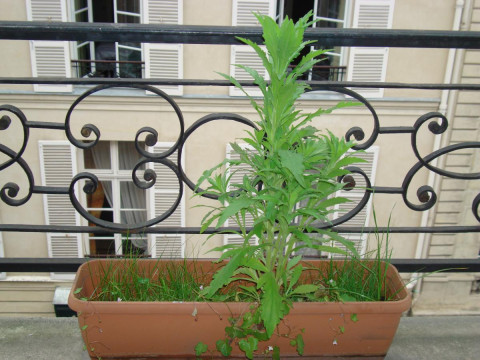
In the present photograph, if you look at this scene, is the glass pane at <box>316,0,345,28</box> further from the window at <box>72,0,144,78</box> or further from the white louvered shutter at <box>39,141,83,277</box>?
the white louvered shutter at <box>39,141,83,277</box>

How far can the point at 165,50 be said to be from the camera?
623 centimetres

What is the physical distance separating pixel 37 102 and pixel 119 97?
1.10 meters

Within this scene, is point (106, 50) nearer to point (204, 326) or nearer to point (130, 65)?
point (130, 65)

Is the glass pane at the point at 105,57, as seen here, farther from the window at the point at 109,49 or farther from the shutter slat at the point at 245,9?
the shutter slat at the point at 245,9

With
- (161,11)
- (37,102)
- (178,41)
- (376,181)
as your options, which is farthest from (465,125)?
(178,41)

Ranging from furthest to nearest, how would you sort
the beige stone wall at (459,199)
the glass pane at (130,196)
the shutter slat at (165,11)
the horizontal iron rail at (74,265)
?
1. the glass pane at (130,196)
2. the beige stone wall at (459,199)
3. the shutter slat at (165,11)
4. the horizontal iron rail at (74,265)

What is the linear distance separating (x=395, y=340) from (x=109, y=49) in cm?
625

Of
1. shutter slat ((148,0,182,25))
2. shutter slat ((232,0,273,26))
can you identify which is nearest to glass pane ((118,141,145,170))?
shutter slat ((148,0,182,25))

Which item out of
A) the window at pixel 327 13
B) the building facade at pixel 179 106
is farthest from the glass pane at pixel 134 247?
the window at pixel 327 13

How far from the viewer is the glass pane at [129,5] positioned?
647cm

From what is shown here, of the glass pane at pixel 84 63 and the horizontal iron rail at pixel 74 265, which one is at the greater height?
the glass pane at pixel 84 63

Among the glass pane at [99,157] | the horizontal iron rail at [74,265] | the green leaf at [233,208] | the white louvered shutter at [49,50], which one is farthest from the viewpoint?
the glass pane at [99,157]

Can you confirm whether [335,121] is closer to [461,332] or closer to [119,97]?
[119,97]

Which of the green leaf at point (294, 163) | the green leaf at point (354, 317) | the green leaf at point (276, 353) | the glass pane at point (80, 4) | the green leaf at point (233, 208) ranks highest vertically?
the glass pane at point (80, 4)
